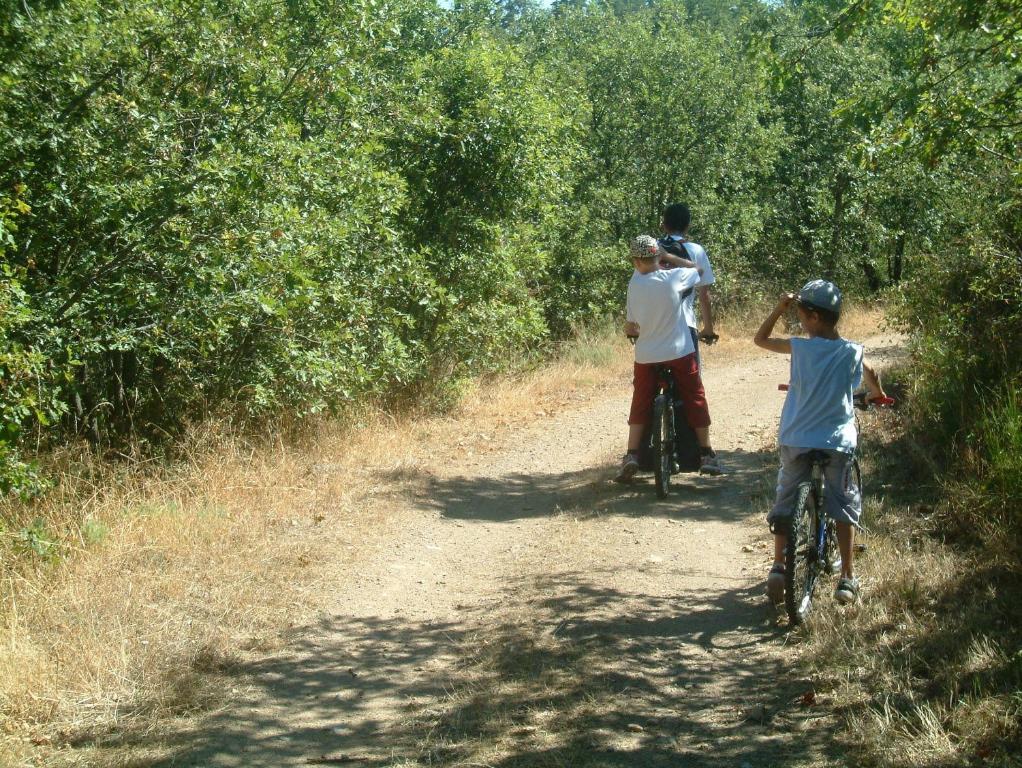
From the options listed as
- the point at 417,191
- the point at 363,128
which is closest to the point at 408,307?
the point at 417,191

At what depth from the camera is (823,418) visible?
5.61m

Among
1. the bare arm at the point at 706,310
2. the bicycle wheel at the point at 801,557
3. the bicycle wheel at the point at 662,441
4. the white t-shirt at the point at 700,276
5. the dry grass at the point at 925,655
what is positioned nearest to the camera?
the dry grass at the point at 925,655

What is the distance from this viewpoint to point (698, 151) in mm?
20656

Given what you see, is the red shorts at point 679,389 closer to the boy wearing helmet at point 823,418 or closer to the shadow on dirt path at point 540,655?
the shadow on dirt path at point 540,655

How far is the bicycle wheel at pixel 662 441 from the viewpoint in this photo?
26.8 ft

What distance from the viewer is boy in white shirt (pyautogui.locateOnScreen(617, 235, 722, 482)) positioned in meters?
8.23

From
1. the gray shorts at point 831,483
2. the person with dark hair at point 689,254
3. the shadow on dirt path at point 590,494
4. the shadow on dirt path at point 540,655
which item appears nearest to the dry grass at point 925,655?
the shadow on dirt path at point 540,655

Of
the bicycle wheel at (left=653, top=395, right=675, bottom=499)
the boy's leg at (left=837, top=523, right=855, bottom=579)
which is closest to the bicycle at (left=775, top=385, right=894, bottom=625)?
the boy's leg at (left=837, top=523, right=855, bottom=579)

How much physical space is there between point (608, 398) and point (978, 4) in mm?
7914

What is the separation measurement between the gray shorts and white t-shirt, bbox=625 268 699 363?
2.63m

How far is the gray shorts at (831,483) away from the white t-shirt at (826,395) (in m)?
0.08

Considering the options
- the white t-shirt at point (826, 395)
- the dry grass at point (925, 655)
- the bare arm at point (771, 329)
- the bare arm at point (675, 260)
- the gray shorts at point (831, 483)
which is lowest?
the dry grass at point (925, 655)

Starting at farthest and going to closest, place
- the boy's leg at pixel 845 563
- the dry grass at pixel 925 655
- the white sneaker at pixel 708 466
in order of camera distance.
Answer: the white sneaker at pixel 708 466
the boy's leg at pixel 845 563
the dry grass at pixel 925 655

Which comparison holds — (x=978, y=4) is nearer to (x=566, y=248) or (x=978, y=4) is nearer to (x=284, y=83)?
(x=284, y=83)
